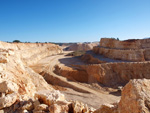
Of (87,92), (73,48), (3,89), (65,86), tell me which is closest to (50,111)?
(3,89)

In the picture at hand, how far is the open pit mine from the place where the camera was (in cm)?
330

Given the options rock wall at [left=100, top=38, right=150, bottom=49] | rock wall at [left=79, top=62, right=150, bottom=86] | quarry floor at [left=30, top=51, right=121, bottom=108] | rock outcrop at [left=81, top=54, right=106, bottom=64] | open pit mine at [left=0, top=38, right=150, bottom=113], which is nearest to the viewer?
open pit mine at [left=0, top=38, right=150, bottom=113]

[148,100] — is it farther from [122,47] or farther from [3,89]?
[122,47]

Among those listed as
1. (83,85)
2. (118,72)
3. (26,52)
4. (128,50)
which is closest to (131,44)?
(128,50)

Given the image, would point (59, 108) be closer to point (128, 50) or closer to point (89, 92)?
point (89, 92)

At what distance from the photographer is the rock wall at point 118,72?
57.1 feet

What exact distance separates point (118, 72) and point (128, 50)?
25.6 ft

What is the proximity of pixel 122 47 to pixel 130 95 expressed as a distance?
2775 centimetres

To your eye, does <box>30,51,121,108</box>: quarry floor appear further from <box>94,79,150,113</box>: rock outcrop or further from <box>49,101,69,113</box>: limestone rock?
<box>94,79,150,113</box>: rock outcrop

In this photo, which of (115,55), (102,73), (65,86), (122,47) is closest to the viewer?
(65,86)

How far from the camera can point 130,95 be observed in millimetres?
3053

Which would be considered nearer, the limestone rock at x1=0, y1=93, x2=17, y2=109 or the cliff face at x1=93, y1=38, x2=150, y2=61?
the limestone rock at x1=0, y1=93, x2=17, y2=109

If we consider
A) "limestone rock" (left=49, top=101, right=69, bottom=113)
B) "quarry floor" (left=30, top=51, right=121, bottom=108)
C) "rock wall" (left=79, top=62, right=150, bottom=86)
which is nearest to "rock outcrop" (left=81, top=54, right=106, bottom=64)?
"rock wall" (left=79, top=62, right=150, bottom=86)

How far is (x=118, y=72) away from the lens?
60.8 ft
